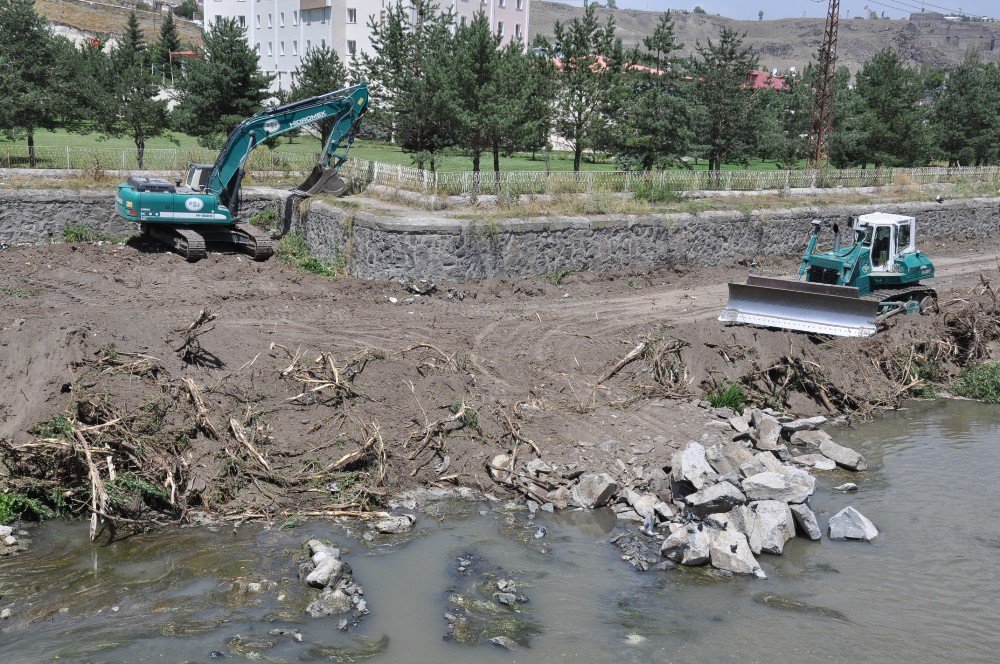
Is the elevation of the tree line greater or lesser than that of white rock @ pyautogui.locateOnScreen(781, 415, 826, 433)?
greater

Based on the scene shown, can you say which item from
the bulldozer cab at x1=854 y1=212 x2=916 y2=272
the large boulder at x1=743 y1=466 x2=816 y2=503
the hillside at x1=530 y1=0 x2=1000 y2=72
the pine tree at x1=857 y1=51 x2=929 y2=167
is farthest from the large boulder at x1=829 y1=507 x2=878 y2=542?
the hillside at x1=530 y1=0 x2=1000 y2=72

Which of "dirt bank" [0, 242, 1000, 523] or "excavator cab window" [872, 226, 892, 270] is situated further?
"excavator cab window" [872, 226, 892, 270]

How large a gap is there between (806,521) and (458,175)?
12.6 metres

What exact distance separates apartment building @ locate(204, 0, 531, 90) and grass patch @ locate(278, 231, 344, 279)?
32505mm

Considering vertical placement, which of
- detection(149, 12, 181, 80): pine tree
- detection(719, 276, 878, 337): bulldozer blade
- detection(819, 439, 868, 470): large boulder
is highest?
detection(149, 12, 181, 80): pine tree

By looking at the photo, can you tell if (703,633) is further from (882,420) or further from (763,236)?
(763,236)

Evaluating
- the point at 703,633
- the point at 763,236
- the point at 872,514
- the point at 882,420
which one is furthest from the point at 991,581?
the point at 763,236

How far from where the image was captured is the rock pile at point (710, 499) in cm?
1025

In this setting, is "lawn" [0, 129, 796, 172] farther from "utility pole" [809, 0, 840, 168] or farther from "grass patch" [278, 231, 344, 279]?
"grass patch" [278, 231, 344, 279]

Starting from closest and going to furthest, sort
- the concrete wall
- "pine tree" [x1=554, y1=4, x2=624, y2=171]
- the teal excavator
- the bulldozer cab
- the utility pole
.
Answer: the bulldozer cab, the concrete wall, the teal excavator, "pine tree" [x1=554, y1=4, x2=624, y2=171], the utility pole

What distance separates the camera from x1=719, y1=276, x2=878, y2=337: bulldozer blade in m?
16.1

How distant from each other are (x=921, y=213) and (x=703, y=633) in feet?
72.5

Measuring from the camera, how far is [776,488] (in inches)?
437

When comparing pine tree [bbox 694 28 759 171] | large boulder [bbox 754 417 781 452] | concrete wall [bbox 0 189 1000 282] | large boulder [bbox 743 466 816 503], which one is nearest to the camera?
large boulder [bbox 743 466 816 503]
